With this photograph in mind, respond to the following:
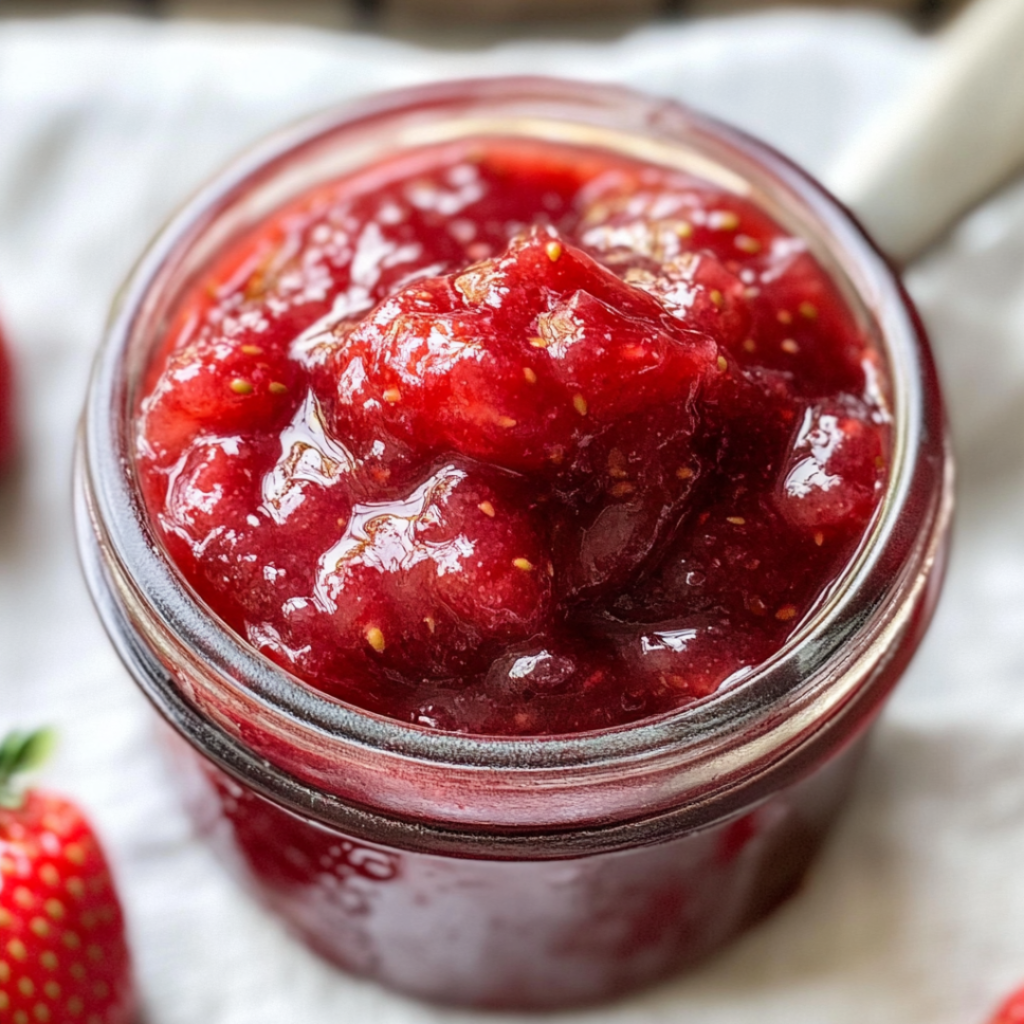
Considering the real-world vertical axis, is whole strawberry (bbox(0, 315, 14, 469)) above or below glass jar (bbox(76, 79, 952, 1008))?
below

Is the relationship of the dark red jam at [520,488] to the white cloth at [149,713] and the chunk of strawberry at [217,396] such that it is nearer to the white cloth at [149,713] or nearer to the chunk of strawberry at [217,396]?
the chunk of strawberry at [217,396]

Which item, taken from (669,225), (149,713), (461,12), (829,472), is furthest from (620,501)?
(461,12)

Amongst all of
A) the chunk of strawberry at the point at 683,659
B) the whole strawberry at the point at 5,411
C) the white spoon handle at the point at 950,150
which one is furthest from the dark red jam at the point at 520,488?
the whole strawberry at the point at 5,411

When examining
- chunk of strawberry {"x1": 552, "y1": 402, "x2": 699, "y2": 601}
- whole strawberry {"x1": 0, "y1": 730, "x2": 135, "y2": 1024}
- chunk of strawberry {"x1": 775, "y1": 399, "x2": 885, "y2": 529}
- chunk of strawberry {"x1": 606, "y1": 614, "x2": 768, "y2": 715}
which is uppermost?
chunk of strawberry {"x1": 775, "y1": 399, "x2": 885, "y2": 529}

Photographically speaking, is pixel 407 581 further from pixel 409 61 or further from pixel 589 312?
pixel 409 61

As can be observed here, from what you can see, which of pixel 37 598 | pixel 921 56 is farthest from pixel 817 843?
pixel 921 56

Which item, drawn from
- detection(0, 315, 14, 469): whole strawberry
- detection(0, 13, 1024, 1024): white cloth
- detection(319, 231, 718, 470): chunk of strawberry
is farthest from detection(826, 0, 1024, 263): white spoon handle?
detection(0, 315, 14, 469): whole strawberry

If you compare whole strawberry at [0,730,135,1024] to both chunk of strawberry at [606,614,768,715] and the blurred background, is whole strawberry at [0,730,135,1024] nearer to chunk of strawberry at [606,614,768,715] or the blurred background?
chunk of strawberry at [606,614,768,715]
